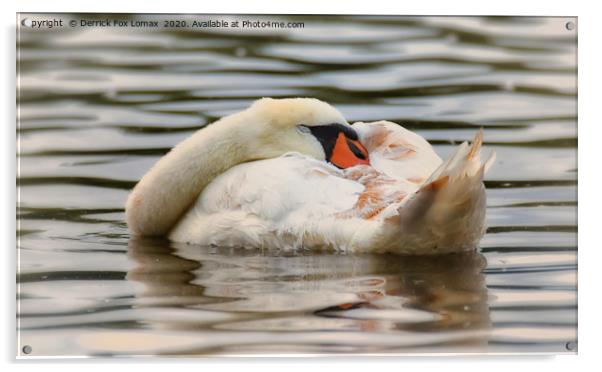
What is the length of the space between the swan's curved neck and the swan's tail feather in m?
1.05

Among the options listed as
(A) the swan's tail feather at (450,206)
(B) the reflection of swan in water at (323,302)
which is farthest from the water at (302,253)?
(A) the swan's tail feather at (450,206)

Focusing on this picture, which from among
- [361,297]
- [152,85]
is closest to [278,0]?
[152,85]

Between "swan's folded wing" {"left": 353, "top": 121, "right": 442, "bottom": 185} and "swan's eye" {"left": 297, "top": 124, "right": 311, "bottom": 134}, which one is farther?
"swan's eye" {"left": 297, "top": 124, "right": 311, "bottom": 134}

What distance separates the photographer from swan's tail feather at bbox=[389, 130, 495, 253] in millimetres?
8805

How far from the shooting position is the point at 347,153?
9.75 meters

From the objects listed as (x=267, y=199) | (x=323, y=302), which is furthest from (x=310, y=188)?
(x=323, y=302)

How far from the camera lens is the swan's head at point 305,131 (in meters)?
9.75

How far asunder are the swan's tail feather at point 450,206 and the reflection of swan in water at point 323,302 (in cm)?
14

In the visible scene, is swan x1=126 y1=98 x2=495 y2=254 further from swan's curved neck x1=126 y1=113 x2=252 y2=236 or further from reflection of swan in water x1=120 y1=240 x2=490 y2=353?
reflection of swan in water x1=120 y1=240 x2=490 y2=353

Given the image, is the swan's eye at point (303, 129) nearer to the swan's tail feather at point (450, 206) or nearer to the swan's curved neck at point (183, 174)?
the swan's curved neck at point (183, 174)

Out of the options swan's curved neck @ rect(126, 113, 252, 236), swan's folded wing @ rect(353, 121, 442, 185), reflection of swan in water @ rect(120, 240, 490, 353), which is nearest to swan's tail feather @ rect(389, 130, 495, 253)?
reflection of swan in water @ rect(120, 240, 490, 353)

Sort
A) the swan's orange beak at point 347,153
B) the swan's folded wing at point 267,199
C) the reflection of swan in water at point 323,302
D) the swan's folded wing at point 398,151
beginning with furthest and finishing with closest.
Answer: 1. the swan's orange beak at point 347,153
2. the swan's folded wing at point 398,151
3. the swan's folded wing at point 267,199
4. the reflection of swan in water at point 323,302

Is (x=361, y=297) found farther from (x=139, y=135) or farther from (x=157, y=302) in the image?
(x=139, y=135)

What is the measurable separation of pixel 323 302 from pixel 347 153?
3.58ft
